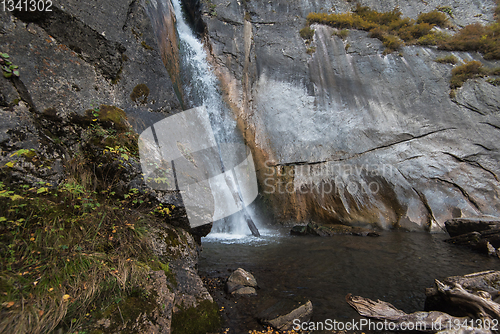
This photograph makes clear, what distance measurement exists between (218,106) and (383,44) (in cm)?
1055

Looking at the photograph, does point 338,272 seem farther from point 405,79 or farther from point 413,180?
point 405,79

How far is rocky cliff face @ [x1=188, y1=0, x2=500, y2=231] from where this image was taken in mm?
9899

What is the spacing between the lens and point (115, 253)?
8.98 feet

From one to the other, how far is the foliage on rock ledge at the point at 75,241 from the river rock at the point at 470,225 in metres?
9.57

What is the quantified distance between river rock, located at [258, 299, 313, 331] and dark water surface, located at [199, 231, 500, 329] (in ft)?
0.66

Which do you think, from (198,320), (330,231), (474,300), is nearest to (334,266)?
(474,300)

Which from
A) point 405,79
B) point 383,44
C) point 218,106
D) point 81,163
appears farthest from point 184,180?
point 383,44

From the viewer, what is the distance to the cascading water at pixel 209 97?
406 inches

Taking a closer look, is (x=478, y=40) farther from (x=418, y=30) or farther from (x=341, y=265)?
(x=341, y=265)

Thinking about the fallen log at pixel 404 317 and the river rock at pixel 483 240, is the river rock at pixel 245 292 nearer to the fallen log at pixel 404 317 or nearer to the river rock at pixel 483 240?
the fallen log at pixel 404 317

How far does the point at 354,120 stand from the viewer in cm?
1158

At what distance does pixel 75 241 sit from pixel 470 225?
35.4ft

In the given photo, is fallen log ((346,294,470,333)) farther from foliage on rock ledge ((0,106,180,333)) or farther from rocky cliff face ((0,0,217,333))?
foliage on rock ledge ((0,106,180,333))

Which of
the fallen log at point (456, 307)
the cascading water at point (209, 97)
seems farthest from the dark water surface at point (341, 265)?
the cascading water at point (209, 97)
